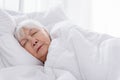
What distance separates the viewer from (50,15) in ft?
5.19

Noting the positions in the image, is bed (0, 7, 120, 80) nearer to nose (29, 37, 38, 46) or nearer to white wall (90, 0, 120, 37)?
nose (29, 37, 38, 46)

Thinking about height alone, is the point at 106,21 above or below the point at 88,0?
below

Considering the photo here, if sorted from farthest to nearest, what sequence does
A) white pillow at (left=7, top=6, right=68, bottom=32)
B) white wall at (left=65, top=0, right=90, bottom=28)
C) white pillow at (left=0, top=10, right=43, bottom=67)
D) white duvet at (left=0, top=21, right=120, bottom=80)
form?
white wall at (left=65, top=0, right=90, bottom=28) → white pillow at (left=7, top=6, right=68, bottom=32) → white pillow at (left=0, top=10, right=43, bottom=67) → white duvet at (left=0, top=21, right=120, bottom=80)

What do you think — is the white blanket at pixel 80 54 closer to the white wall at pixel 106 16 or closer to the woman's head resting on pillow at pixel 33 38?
the woman's head resting on pillow at pixel 33 38

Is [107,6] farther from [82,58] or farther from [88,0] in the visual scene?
[82,58]

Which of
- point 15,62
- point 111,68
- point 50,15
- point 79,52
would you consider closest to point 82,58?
point 79,52

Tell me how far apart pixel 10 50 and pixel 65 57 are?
289 mm

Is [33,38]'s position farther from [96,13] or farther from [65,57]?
[96,13]

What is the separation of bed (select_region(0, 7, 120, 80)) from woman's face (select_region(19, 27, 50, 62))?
1.4 inches

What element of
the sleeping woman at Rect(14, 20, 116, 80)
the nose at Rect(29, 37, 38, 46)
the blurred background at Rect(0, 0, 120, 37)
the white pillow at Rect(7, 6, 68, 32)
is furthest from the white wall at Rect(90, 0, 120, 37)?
the nose at Rect(29, 37, 38, 46)

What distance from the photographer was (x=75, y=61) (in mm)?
1240

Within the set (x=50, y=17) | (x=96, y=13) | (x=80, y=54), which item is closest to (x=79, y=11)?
(x=96, y=13)

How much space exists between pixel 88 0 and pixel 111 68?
3.12 feet

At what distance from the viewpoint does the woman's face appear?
1.34 meters
